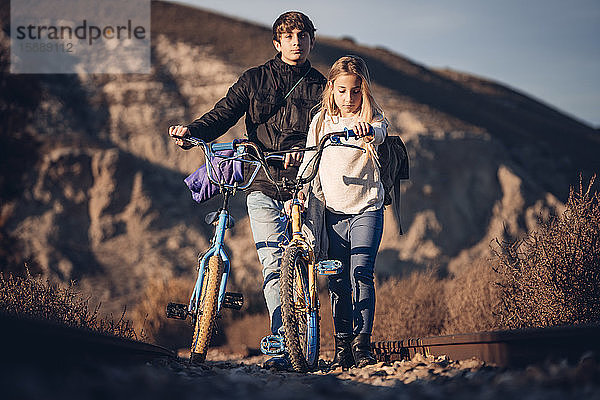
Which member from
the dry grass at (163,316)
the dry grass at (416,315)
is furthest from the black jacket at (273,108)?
the dry grass at (163,316)

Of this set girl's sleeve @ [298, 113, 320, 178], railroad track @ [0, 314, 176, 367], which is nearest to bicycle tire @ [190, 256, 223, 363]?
railroad track @ [0, 314, 176, 367]

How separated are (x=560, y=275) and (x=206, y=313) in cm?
353

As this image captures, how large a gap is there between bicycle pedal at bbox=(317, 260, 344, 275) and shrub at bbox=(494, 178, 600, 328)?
264 centimetres

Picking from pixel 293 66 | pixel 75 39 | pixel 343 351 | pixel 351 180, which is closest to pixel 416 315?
pixel 343 351

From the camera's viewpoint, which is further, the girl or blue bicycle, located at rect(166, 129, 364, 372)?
the girl

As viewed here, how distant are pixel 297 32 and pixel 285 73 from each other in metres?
0.35

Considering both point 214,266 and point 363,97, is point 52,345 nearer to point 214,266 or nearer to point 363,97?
point 214,266

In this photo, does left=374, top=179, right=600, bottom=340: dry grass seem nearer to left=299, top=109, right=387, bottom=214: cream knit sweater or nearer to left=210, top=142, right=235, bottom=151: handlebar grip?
left=299, top=109, right=387, bottom=214: cream knit sweater

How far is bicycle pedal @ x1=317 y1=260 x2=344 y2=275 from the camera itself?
4.95 m

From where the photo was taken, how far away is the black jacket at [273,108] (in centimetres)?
562

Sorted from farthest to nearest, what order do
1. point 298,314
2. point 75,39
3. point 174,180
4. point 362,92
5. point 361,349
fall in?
point 75,39 < point 174,180 < point 362,92 < point 361,349 < point 298,314

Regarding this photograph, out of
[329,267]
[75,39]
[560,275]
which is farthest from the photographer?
[75,39]

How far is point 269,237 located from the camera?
548 cm

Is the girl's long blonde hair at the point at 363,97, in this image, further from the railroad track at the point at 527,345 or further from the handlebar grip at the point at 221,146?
the railroad track at the point at 527,345
